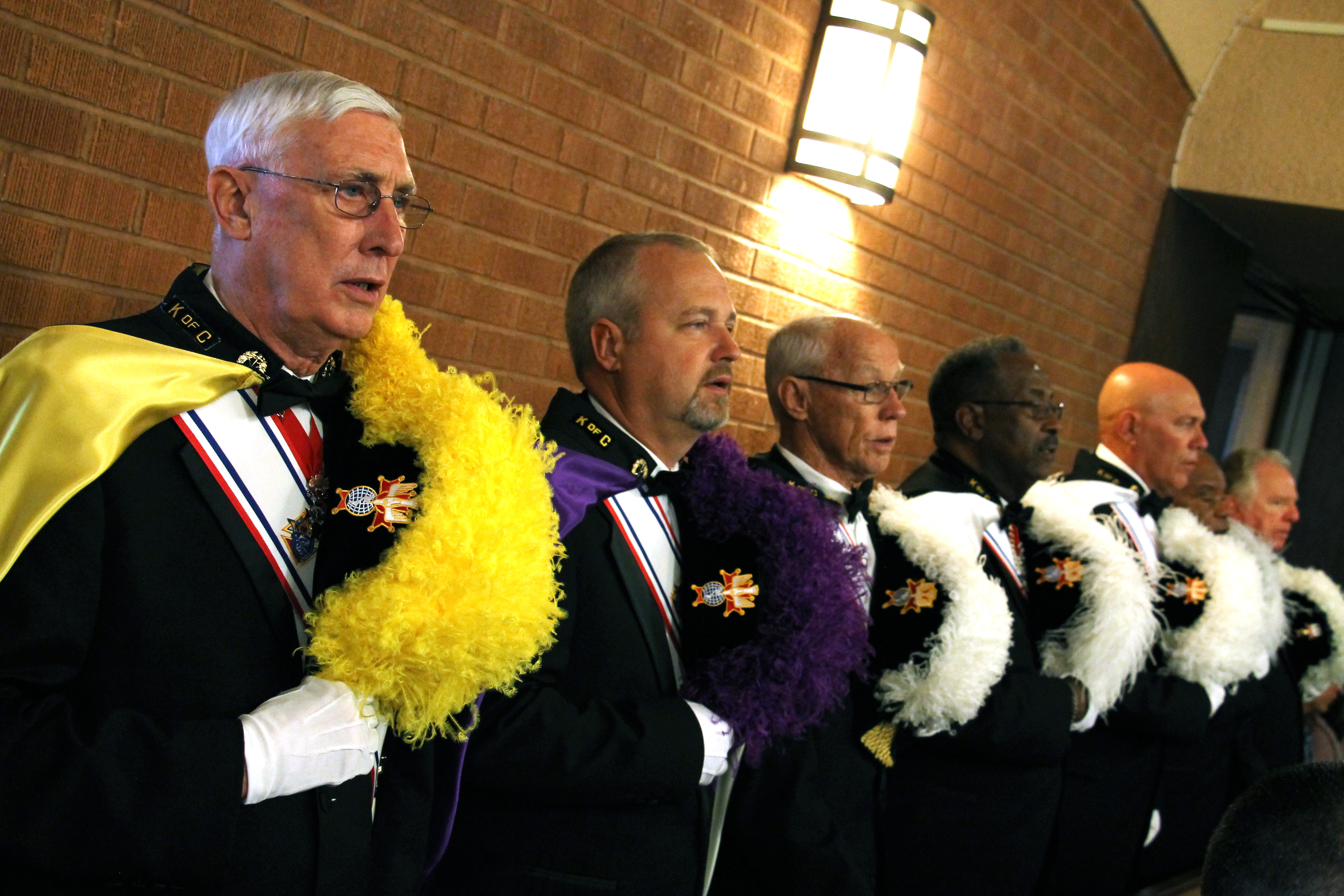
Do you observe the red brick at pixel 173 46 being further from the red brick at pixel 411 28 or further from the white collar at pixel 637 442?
the white collar at pixel 637 442

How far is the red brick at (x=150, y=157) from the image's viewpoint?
2008 millimetres

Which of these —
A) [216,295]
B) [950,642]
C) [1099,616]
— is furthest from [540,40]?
[1099,616]

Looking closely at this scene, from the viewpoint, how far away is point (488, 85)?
2.64 metres

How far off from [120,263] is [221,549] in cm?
84

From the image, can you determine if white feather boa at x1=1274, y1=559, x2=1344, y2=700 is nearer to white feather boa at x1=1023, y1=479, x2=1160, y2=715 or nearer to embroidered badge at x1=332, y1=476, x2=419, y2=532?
white feather boa at x1=1023, y1=479, x2=1160, y2=715

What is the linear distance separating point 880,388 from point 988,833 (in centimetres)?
105

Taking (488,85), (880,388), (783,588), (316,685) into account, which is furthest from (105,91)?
(880,388)

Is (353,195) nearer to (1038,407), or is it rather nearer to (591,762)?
(591,762)

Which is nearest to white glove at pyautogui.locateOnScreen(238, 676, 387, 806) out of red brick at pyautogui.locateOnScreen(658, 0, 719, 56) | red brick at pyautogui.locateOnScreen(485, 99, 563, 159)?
red brick at pyautogui.locateOnScreen(485, 99, 563, 159)

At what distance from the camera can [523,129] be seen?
8.97 ft

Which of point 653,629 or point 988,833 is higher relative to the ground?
point 653,629

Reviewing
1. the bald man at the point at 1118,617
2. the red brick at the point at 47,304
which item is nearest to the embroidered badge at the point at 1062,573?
the bald man at the point at 1118,617

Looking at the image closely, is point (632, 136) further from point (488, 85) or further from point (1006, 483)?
point (1006, 483)

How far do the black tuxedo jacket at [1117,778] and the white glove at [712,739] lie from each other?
1.63m
